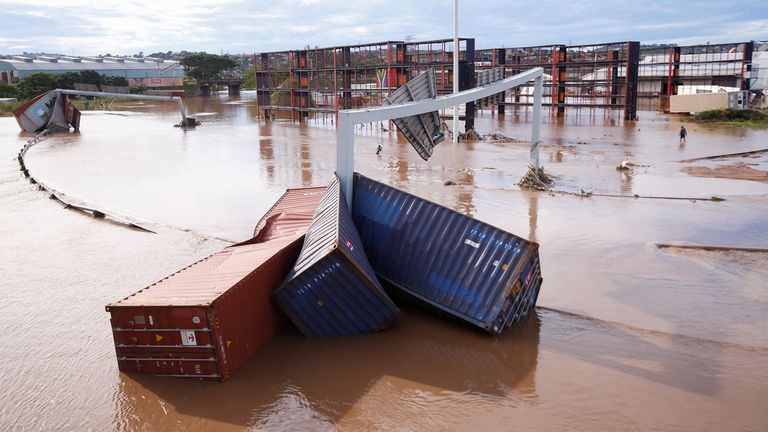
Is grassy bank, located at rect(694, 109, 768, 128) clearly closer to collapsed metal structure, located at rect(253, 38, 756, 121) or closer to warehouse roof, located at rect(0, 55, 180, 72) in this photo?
collapsed metal structure, located at rect(253, 38, 756, 121)

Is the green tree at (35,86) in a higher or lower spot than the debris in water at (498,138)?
higher

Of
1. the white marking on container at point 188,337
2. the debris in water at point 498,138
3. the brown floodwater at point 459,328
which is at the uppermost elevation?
the debris in water at point 498,138

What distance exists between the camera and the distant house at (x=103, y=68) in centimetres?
13885

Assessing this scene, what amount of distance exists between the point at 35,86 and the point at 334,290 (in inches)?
4484

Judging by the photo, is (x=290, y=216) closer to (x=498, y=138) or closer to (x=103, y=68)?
(x=498, y=138)

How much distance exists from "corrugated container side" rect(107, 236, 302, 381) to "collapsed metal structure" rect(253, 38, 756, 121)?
42.3 meters

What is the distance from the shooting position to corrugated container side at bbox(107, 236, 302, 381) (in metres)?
11.6

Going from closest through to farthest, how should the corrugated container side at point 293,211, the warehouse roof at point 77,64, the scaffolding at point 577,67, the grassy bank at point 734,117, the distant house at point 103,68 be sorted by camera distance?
the corrugated container side at point 293,211, the grassy bank at point 734,117, the scaffolding at point 577,67, the distant house at point 103,68, the warehouse roof at point 77,64

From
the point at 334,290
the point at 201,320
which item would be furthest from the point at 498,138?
the point at 201,320

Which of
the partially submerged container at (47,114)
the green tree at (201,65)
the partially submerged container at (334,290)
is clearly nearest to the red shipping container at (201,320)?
the partially submerged container at (334,290)

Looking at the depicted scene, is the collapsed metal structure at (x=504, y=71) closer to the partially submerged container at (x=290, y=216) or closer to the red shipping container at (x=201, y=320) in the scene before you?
the partially submerged container at (x=290, y=216)

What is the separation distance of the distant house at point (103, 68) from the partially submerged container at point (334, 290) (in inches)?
5783

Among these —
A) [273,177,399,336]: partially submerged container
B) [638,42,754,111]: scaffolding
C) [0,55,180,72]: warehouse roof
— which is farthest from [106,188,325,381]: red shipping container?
[0,55,180,72]: warehouse roof

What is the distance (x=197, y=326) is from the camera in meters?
11.5
